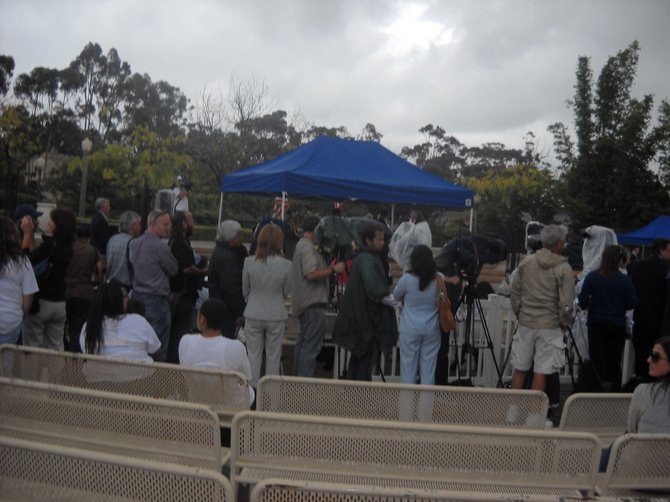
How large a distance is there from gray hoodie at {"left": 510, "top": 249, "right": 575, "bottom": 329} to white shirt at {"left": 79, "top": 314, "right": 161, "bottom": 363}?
3.13 m

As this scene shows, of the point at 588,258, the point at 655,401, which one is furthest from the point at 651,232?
the point at 655,401

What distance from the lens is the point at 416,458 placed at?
10.6 feet

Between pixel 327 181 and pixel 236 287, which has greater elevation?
pixel 327 181

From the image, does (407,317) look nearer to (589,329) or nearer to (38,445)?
(589,329)

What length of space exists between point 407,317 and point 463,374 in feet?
6.52

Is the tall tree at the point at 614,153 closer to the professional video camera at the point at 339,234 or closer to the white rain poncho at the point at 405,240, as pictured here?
the white rain poncho at the point at 405,240

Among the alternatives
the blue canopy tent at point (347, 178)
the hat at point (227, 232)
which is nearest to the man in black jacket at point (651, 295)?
the blue canopy tent at point (347, 178)

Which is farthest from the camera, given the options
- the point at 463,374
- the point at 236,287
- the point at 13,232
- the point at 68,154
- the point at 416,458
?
the point at 68,154

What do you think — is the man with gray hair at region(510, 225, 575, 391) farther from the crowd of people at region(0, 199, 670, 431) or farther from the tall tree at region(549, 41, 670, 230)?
the tall tree at region(549, 41, 670, 230)

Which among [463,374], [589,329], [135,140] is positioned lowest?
[463,374]

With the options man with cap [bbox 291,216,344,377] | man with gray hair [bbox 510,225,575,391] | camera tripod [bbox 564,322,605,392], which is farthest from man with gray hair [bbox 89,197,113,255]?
camera tripod [bbox 564,322,605,392]

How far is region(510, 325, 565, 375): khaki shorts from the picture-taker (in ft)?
19.4

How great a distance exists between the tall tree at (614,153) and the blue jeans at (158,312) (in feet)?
64.2

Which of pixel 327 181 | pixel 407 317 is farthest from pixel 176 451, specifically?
pixel 327 181
